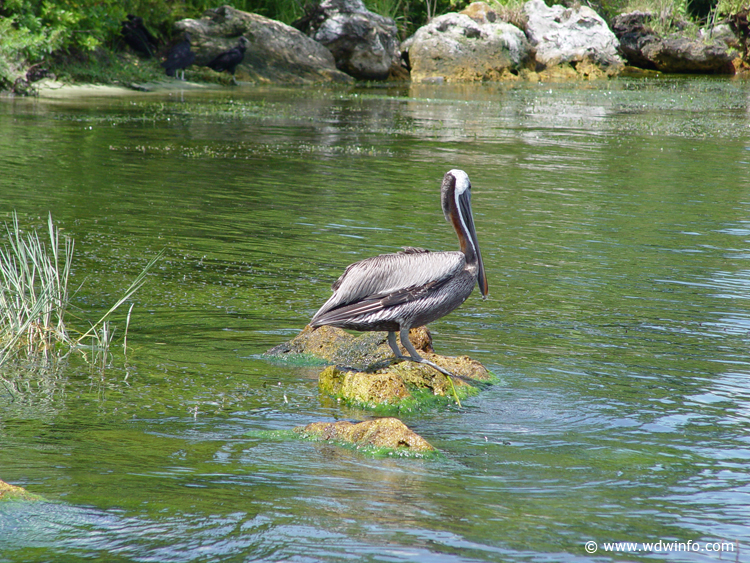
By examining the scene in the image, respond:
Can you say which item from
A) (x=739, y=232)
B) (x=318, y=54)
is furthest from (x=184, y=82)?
(x=739, y=232)

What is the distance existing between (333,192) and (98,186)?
10.1ft

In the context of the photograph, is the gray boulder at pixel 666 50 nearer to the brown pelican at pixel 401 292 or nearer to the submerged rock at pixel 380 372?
the submerged rock at pixel 380 372

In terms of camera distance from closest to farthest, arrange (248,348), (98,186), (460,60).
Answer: (248,348), (98,186), (460,60)

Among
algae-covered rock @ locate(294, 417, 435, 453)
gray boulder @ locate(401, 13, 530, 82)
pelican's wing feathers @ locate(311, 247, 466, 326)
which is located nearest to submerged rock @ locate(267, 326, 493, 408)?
pelican's wing feathers @ locate(311, 247, 466, 326)

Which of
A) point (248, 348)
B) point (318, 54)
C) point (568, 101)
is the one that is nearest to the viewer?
point (248, 348)

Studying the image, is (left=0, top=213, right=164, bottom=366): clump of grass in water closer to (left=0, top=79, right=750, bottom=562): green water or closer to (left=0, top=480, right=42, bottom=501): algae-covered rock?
(left=0, top=79, right=750, bottom=562): green water

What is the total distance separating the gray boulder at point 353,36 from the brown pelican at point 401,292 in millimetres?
26563

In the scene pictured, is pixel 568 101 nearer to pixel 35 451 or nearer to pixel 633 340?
pixel 633 340

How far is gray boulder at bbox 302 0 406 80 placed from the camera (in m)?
30.2

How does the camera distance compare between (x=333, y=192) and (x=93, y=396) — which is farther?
(x=333, y=192)

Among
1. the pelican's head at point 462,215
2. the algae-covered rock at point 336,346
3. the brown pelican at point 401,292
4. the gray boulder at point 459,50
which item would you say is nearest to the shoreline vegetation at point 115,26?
the gray boulder at point 459,50

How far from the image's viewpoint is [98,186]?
11.1m

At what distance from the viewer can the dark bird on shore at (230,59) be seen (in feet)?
87.8

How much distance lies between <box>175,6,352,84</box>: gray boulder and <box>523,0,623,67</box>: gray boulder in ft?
30.7
